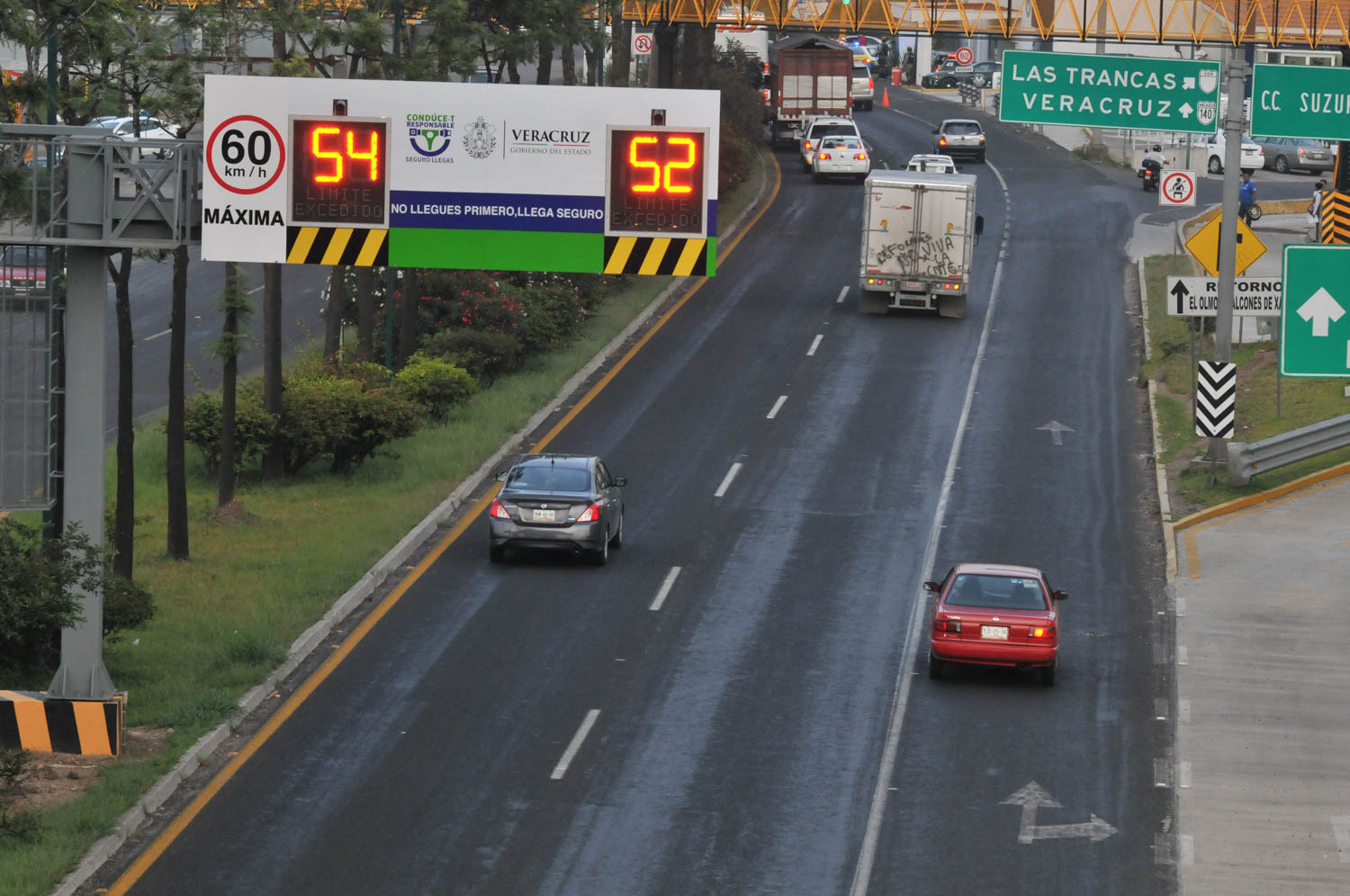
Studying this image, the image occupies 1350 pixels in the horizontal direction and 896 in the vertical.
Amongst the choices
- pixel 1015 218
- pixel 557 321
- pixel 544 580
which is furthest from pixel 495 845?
pixel 1015 218

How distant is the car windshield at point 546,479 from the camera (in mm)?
30672

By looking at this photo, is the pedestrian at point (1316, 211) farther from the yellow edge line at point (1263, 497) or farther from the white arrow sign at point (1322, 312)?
the white arrow sign at point (1322, 312)

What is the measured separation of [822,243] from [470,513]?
95.6ft

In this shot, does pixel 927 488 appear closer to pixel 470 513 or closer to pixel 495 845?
pixel 470 513

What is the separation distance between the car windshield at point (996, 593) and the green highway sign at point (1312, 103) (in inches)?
269

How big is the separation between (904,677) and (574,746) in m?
5.27

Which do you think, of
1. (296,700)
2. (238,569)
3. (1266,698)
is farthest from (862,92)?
(296,700)

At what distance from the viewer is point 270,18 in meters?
33.8

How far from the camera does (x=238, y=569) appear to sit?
3039 cm

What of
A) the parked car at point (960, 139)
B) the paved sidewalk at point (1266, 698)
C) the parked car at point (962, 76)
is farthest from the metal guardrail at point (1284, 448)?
the parked car at point (962, 76)

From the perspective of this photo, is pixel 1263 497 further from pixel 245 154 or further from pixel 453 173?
pixel 245 154

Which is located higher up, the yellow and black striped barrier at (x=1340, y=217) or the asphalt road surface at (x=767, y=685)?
the yellow and black striped barrier at (x=1340, y=217)

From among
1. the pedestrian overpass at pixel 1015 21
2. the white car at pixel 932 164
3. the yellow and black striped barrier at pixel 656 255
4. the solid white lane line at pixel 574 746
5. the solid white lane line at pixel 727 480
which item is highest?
the pedestrian overpass at pixel 1015 21

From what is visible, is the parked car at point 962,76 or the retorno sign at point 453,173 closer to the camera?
the retorno sign at point 453,173
